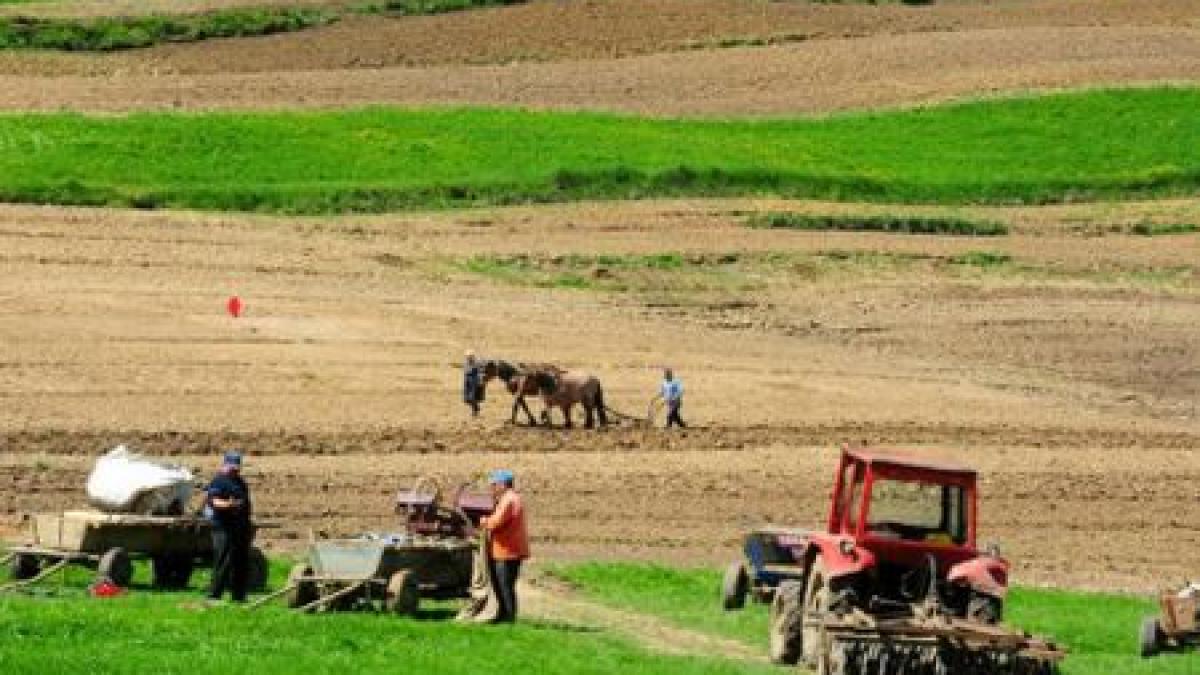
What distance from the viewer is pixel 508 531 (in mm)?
27031

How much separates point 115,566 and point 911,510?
23.2 ft

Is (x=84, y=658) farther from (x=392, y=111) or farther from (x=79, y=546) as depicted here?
(x=392, y=111)

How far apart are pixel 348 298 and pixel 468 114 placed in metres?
19.5

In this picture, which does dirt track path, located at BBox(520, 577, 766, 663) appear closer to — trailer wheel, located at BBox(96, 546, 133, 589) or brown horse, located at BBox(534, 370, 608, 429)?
trailer wheel, located at BBox(96, 546, 133, 589)

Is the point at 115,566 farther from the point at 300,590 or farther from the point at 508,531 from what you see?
the point at 508,531

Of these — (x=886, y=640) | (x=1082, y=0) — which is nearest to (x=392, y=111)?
(x=1082, y=0)

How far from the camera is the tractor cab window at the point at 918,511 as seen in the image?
2586 centimetres

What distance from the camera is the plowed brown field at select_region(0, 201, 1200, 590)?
38500 millimetres

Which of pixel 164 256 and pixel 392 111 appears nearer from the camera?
pixel 164 256

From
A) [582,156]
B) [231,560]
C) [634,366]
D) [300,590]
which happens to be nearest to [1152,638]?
[300,590]

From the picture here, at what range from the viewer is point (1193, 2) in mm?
89000

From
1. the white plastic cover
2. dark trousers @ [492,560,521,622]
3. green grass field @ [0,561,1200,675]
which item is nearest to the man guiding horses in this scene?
green grass field @ [0,561,1200,675]

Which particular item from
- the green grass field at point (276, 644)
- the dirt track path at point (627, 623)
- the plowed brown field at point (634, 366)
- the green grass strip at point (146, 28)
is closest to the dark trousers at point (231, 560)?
the green grass field at point (276, 644)

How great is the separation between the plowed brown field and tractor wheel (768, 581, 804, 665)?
8652 mm
